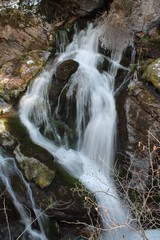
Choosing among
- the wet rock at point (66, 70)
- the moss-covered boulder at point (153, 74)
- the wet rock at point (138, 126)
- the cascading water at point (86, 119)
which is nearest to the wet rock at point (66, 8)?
the cascading water at point (86, 119)

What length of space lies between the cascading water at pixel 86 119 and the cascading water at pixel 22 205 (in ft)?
3.24

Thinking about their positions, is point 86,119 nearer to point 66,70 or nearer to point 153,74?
point 66,70

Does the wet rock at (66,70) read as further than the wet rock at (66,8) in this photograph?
No

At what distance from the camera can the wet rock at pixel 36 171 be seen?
5.21 meters

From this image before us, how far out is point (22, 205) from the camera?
197 inches

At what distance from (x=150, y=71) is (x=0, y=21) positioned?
4.91 m

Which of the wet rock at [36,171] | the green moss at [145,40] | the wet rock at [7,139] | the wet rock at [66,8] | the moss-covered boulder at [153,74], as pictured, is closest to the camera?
the wet rock at [36,171]

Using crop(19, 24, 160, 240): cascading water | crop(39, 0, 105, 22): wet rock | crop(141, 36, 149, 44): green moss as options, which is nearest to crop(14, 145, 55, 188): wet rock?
crop(19, 24, 160, 240): cascading water

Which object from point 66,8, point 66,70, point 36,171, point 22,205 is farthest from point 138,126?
point 66,8

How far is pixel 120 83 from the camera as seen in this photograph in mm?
7102

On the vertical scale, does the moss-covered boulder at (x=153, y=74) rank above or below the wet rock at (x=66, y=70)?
below

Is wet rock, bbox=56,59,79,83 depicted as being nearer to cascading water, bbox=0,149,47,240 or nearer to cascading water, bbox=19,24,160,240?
cascading water, bbox=19,24,160,240

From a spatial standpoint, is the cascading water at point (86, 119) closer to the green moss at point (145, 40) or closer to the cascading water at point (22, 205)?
the green moss at point (145, 40)

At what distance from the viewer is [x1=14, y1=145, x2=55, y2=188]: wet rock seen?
205 inches
